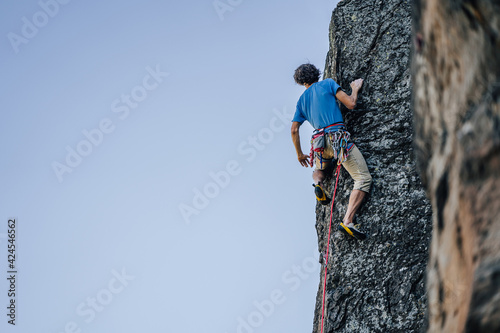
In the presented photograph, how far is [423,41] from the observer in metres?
2.65

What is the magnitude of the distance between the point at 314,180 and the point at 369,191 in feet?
4.00

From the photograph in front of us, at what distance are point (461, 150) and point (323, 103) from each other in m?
6.44

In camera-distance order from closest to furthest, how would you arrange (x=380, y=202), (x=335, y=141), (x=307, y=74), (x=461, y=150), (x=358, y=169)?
(x=461, y=150) < (x=380, y=202) < (x=358, y=169) < (x=335, y=141) < (x=307, y=74)

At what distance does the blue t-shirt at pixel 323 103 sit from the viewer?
342 inches

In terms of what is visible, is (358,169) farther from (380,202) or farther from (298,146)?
(298,146)

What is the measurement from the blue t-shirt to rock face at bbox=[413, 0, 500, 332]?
5.88 metres

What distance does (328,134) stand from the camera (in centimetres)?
870

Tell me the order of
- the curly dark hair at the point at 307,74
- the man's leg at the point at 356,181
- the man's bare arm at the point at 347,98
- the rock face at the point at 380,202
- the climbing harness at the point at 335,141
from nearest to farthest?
the rock face at the point at 380,202, the man's leg at the point at 356,181, the climbing harness at the point at 335,141, the man's bare arm at the point at 347,98, the curly dark hair at the point at 307,74

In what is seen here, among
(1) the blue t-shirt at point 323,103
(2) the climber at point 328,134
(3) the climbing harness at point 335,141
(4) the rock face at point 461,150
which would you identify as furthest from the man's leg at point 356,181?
(4) the rock face at point 461,150

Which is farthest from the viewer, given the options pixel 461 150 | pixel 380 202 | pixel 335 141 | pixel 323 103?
pixel 323 103

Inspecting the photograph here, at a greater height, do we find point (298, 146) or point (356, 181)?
point (298, 146)

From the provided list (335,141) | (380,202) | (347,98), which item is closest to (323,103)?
(347,98)

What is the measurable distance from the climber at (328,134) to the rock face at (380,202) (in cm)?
21

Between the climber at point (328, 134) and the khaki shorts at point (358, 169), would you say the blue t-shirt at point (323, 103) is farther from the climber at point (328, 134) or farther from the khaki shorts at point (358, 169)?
the khaki shorts at point (358, 169)
